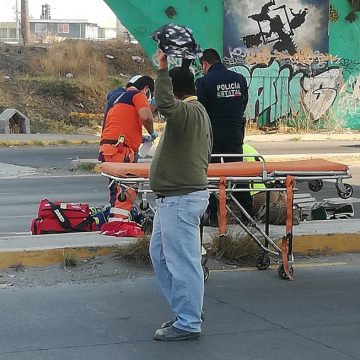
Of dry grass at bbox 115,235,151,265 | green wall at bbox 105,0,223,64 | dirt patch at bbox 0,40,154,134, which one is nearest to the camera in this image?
dry grass at bbox 115,235,151,265

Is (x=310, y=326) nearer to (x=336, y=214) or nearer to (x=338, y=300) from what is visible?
(x=338, y=300)

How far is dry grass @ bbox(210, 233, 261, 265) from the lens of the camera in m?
7.77

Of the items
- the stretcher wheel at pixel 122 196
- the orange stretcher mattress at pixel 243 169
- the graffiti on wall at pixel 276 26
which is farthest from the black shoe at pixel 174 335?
the graffiti on wall at pixel 276 26

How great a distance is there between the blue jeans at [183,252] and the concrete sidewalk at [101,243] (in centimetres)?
227

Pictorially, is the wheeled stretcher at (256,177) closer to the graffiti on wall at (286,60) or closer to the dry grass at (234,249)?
the dry grass at (234,249)

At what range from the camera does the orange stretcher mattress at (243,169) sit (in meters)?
→ 6.88

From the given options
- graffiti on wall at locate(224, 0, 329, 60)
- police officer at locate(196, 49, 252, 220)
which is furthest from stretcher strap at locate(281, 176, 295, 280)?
graffiti on wall at locate(224, 0, 329, 60)

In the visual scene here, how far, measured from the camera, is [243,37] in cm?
2836

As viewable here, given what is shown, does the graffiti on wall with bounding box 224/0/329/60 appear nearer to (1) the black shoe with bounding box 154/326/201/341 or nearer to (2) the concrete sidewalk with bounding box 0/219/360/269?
(2) the concrete sidewalk with bounding box 0/219/360/269

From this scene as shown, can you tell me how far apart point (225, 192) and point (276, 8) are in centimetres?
2306

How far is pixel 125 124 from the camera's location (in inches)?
335

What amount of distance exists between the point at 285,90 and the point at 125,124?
21423 mm

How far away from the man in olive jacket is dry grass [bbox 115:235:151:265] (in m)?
2.05

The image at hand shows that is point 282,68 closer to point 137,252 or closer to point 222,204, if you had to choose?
point 137,252
